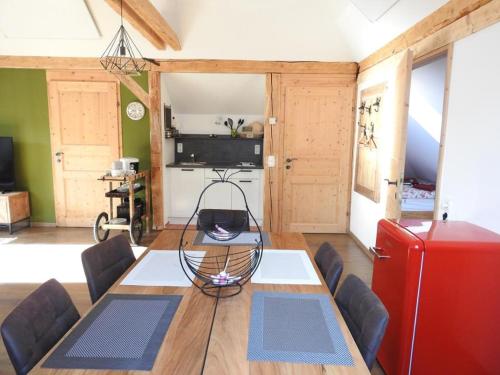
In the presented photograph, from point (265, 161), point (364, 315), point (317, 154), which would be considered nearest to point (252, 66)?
point (265, 161)

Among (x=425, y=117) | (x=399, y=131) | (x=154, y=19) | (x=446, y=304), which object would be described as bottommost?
(x=446, y=304)

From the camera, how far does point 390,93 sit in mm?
3664

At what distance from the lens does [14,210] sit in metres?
4.93

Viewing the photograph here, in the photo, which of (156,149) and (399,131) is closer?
(399,131)

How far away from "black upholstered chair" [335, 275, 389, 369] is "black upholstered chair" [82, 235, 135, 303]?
1177mm

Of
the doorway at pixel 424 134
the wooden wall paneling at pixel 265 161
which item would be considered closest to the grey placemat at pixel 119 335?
the doorway at pixel 424 134

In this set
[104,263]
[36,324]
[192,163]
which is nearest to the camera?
[36,324]

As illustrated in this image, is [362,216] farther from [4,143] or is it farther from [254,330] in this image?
[4,143]

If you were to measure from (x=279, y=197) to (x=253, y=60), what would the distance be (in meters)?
1.93

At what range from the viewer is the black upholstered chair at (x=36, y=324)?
1177mm

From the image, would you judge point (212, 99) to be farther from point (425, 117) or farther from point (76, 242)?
point (425, 117)

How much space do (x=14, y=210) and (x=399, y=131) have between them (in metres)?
4.98

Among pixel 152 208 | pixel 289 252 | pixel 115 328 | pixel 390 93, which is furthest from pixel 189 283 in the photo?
pixel 152 208

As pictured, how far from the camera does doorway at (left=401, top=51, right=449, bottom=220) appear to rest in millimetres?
4062
